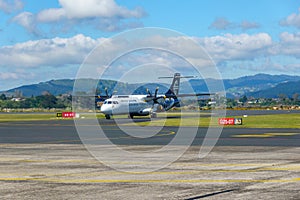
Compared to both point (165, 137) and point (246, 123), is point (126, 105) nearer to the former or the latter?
point (246, 123)

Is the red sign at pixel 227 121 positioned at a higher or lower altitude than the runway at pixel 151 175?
higher

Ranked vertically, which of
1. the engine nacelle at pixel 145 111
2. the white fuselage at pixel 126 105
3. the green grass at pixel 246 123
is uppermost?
the white fuselage at pixel 126 105

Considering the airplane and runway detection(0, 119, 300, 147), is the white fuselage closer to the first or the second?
the airplane

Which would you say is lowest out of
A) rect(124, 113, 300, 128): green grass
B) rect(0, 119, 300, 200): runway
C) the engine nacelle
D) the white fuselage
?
rect(0, 119, 300, 200): runway

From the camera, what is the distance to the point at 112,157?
926 inches

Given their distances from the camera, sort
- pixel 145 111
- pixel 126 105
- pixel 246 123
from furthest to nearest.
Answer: pixel 145 111
pixel 126 105
pixel 246 123

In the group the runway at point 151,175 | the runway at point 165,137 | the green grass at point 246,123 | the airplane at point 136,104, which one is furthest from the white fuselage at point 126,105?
the runway at point 151,175

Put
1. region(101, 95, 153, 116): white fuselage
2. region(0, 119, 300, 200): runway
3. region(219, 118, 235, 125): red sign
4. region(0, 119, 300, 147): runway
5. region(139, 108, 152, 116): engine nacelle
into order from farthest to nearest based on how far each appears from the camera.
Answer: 1. region(139, 108, 152, 116): engine nacelle
2. region(101, 95, 153, 116): white fuselage
3. region(219, 118, 235, 125): red sign
4. region(0, 119, 300, 147): runway
5. region(0, 119, 300, 200): runway

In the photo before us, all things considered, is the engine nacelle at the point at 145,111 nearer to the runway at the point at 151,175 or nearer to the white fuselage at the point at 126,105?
the white fuselage at the point at 126,105

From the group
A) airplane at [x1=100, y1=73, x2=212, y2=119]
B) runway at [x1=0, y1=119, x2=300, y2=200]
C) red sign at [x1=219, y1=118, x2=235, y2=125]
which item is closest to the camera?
runway at [x1=0, y1=119, x2=300, y2=200]

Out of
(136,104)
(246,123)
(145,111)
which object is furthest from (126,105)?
(246,123)

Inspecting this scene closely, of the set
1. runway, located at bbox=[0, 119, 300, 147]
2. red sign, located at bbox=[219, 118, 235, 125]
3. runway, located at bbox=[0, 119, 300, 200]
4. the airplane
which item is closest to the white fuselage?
the airplane

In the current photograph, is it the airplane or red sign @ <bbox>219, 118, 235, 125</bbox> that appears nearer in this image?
red sign @ <bbox>219, 118, 235, 125</bbox>

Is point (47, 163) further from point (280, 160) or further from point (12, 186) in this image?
point (280, 160)
